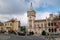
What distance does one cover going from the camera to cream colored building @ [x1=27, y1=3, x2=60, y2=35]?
58138 mm

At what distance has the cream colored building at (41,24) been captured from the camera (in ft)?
191

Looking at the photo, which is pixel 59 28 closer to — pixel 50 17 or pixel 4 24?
pixel 50 17

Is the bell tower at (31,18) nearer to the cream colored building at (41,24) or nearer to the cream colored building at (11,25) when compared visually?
the cream colored building at (41,24)

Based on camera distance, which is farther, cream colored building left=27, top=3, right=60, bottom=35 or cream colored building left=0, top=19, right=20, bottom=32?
cream colored building left=0, top=19, right=20, bottom=32

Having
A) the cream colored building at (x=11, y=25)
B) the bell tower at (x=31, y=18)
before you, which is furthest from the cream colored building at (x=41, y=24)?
the cream colored building at (x=11, y=25)

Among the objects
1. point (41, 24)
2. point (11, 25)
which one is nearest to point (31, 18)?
point (41, 24)

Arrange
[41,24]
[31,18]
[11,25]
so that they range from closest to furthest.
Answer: [41,24] < [31,18] < [11,25]

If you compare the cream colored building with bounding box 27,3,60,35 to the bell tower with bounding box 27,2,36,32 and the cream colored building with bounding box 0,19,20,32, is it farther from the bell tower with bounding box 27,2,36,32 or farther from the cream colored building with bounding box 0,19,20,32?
the cream colored building with bounding box 0,19,20,32

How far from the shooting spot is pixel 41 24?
61688 millimetres

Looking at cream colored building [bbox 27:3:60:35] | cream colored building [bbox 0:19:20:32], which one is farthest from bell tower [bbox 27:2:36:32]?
cream colored building [bbox 0:19:20:32]

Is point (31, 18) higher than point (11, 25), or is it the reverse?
point (31, 18)

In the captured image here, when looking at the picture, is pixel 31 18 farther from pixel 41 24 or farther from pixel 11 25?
pixel 11 25

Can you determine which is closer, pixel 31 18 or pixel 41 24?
pixel 41 24

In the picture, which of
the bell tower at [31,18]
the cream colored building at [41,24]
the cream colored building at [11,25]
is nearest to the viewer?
the cream colored building at [41,24]
